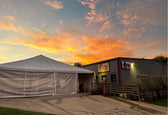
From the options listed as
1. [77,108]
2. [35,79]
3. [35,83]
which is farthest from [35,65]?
[77,108]

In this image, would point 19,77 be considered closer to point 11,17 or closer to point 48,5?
point 11,17

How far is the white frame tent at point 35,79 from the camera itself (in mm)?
8969

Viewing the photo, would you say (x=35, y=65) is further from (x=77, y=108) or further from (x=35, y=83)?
(x=77, y=108)

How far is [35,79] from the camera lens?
398 inches

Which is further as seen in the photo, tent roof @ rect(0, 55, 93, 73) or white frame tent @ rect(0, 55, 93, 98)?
tent roof @ rect(0, 55, 93, 73)

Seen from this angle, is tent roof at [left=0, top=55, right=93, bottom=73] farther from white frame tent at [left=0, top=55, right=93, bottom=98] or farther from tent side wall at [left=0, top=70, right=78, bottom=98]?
tent side wall at [left=0, top=70, right=78, bottom=98]

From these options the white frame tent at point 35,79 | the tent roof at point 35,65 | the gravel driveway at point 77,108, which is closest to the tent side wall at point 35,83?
the white frame tent at point 35,79

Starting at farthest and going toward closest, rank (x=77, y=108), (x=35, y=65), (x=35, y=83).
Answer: (x=35, y=65)
(x=35, y=83)
(x=77, y=108)

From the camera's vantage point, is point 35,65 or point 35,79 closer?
point 35,79

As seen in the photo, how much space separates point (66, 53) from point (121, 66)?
8512 mm

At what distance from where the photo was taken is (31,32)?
12750mm

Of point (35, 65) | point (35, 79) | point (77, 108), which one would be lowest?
point (77, 108)

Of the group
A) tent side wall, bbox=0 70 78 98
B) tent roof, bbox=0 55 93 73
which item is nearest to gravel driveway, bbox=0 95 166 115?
tent side wall, bbox=0 70 78 98

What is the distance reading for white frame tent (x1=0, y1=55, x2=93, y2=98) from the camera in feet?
29.4
